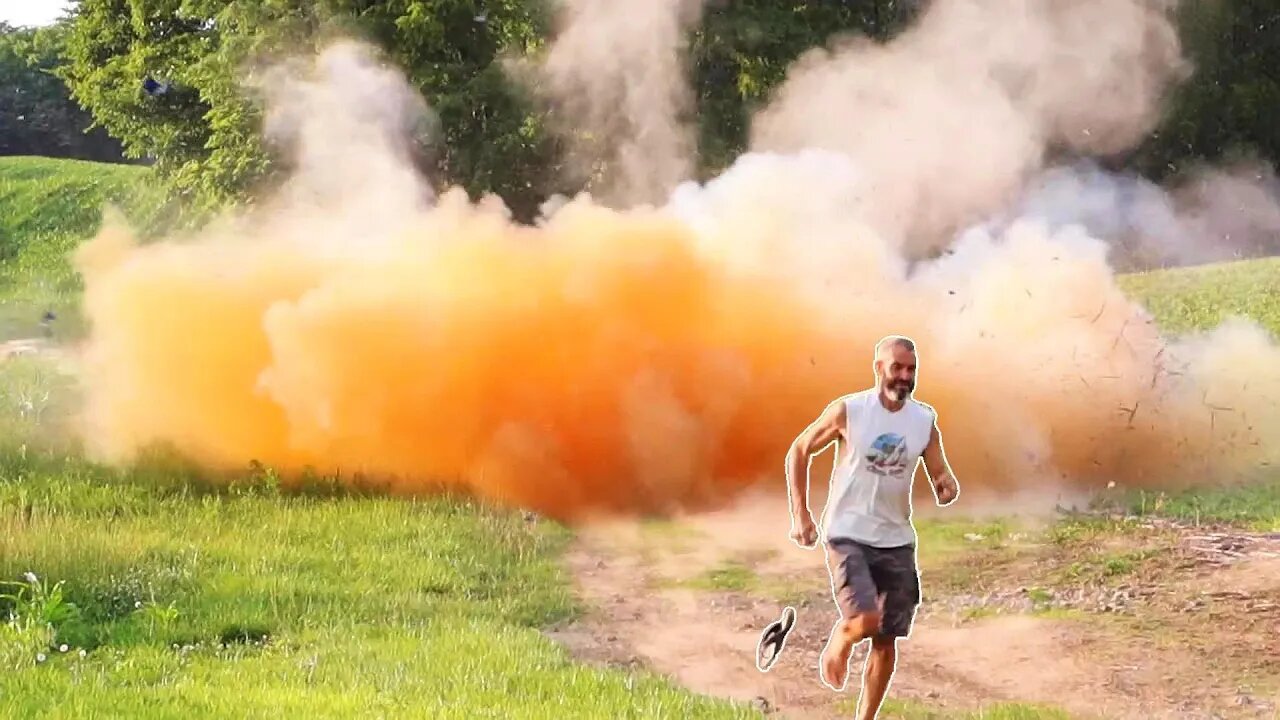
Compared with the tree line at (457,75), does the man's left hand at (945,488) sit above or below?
below

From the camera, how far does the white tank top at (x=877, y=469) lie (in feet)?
15.8

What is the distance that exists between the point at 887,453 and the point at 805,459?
0.30 meters

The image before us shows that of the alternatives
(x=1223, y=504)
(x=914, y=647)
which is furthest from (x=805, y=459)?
(x=1223, y=504)

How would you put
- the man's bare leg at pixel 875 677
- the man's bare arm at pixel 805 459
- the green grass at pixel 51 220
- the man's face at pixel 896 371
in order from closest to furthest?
the man's face at pixel 896 371
the man's bare arm at pixel 805 459
the man's bare leg at pixel 875 677
the green grass at pixel 51 220

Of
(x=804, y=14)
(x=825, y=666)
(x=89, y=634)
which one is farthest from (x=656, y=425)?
(x=804, y=14)

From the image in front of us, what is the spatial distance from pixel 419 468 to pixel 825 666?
684 centimetres

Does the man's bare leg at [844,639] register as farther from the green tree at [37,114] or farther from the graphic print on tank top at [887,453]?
the green tree at [37,114]

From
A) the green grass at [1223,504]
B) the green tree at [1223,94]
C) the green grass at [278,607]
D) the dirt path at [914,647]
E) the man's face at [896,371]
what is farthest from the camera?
the green tree at [1223,94]

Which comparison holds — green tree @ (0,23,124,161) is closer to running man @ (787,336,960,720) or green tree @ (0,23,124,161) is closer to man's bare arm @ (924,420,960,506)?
running man @ (787,336,960,720)

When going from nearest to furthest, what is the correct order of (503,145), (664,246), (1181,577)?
(1181,577)
(664,246)
(503,145)

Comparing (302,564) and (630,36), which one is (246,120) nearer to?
(630,36)

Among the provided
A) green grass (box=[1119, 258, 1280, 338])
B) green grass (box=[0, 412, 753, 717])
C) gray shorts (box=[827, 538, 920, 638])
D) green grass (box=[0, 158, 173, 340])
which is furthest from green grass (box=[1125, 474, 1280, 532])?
green grass (box=[0, 158, 173, 340])

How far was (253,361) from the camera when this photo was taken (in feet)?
39.7

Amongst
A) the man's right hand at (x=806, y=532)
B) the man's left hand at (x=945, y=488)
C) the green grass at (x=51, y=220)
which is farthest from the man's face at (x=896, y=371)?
the green grass at (x=51, y=220)
